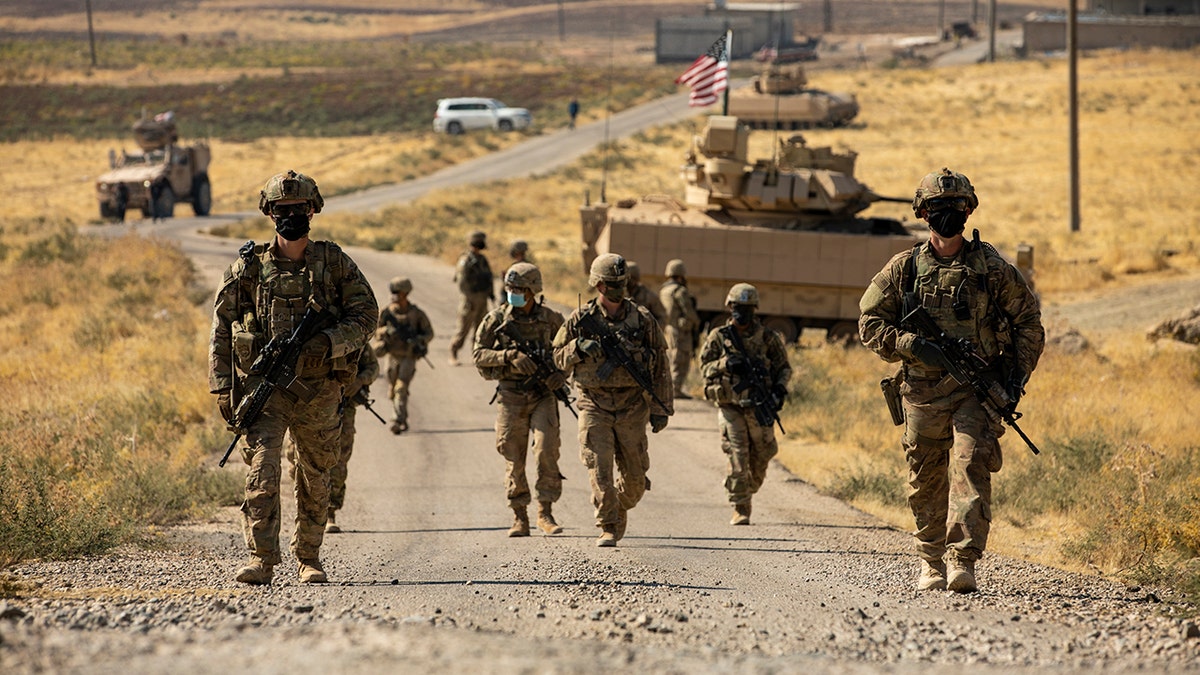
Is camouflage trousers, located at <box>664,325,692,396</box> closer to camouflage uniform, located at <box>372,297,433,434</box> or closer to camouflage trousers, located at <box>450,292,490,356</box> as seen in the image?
camouflage trousers, located at <box>450,292,490,356</box>

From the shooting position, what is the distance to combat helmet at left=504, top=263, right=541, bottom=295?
10086 mm

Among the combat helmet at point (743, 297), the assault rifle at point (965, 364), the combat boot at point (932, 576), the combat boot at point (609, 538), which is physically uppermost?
the assault rifle at point (965, 364)

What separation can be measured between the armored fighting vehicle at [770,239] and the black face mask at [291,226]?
41.6ft

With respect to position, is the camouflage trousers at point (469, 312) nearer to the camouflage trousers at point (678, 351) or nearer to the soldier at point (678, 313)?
the camouflage trousers at point (678, 351)

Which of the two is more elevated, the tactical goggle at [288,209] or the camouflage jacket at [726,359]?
the tactical goggle at [288,209]

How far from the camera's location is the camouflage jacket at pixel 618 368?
9.41 m

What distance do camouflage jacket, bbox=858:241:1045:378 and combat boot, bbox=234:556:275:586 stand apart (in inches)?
137

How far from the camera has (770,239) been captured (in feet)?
67.3

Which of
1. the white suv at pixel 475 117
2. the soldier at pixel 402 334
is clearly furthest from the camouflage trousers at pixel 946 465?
the white suv at pixel 475 117

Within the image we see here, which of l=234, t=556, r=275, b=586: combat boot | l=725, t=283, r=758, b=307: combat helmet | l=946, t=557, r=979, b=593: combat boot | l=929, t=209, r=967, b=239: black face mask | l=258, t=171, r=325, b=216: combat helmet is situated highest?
l=258, t=171, r=325, b=216: combat helmet

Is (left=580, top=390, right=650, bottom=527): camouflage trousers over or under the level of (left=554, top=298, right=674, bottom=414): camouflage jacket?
under

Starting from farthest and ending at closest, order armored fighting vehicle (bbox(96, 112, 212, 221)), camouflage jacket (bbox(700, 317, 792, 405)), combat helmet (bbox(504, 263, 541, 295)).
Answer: armored fighting vehicle (bbox(96, 112, 212, 221)) < camouflage jacket (bbox(700, 317, 792, 405)) < combat helmet (bbox(504, 263, 541, 295))

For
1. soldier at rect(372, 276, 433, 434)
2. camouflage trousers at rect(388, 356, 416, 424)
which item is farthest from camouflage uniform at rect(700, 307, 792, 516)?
camouflage trousers at rect(388, 356, 416, 424)

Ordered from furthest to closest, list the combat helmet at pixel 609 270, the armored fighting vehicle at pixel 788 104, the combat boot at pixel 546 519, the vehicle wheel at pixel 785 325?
the armored fighting vehicle at pixel 788 104 < the vehicle wheel at pixel 785 325 < the combat boot at pixel 546 519 < the combat helmet at pixel 609 270
